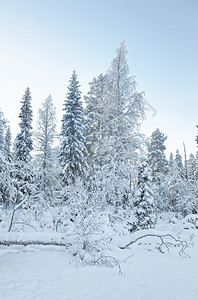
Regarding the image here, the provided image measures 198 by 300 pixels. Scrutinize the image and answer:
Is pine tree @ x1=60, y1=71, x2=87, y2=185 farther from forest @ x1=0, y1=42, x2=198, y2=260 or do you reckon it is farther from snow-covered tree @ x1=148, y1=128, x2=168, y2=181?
snow-covered tree @ x1=148, y1=128, x2=168, y2=181

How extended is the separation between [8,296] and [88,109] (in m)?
18.4

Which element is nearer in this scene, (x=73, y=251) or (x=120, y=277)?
(x=120, y=277)

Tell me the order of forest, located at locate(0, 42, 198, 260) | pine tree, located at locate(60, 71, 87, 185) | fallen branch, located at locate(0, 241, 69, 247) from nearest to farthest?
fallen branch, located at locate(0, 241, 69, 247) < forest, located at locate(0, 42, 198, 260) < pine tree, located at locate(60, 71, 87, 185)

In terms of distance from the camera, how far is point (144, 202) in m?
10.5

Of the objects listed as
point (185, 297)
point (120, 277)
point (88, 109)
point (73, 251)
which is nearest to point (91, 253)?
point (73, 251)

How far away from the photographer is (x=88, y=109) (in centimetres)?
2009

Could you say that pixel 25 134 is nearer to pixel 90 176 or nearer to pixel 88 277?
pixel 90 176

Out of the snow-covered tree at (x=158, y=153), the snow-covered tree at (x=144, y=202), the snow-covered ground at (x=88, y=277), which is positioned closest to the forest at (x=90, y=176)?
the snow-covered tree at (x=144, y=202)

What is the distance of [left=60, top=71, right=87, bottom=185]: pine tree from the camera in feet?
53.1

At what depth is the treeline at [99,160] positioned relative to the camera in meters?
10.4

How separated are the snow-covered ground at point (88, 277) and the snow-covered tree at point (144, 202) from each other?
187 inches

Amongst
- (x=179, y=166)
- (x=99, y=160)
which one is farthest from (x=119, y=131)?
(x=179, y=166)

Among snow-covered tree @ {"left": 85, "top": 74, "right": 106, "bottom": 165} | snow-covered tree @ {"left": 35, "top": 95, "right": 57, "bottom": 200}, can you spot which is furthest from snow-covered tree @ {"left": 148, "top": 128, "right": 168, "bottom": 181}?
snow-covered tree @ {"left": 35, "top": 95, "right": 57, "bottom": 200}

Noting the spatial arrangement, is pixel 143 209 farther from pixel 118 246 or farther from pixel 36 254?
pixel 36 254
